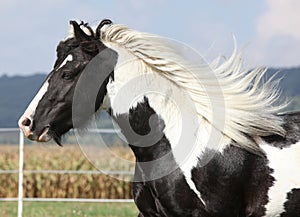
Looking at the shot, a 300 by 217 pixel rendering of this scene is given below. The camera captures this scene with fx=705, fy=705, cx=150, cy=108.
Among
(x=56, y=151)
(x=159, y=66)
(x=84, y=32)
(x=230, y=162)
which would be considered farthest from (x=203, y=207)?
(x=56, y=151)

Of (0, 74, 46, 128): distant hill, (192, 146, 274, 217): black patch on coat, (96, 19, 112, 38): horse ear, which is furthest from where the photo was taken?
(0, 74, 46, 128): distant hill

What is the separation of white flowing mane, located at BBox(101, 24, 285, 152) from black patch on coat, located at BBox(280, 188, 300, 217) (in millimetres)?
384

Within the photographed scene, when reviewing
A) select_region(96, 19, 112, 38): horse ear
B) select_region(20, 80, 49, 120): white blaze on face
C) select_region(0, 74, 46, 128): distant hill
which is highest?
select_region(96, 19, 112, 38): horse ear

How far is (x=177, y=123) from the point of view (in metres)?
4.68

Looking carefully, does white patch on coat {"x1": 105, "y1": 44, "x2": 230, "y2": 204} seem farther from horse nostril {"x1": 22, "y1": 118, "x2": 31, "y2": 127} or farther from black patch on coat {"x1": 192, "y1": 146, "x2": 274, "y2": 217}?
horse nostril {"x1": 22, "y1": 118, "x2": 31, "y2": 127}

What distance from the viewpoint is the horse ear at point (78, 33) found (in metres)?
4.68

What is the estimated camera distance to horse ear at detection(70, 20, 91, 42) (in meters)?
4.68

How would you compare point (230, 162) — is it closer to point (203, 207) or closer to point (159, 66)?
point (203, 207)

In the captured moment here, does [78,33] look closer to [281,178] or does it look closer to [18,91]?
[281,178]

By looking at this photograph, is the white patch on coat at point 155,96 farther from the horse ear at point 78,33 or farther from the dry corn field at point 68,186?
the dry corn field at point 68,186

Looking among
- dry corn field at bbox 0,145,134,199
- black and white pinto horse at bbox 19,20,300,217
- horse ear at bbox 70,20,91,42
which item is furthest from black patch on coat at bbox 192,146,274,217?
dry corn field at bbox 0,145,134,199

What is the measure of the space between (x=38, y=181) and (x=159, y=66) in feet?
34.0

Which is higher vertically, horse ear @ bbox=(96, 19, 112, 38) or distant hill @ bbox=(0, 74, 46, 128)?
horse ear @ bbox=(96, 19, 112, 38)

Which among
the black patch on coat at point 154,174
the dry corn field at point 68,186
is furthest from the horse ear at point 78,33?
the dry corn field at point 68,186
